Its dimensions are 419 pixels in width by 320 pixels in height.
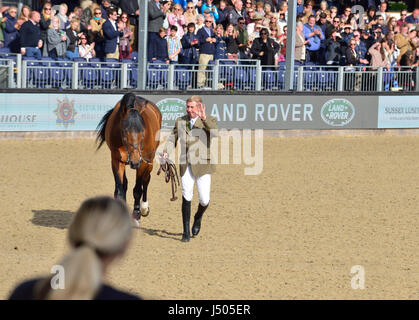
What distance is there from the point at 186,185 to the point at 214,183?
180 inches

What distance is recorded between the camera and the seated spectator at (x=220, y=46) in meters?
20.8

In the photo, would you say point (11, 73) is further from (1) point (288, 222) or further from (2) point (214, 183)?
(1) point (288, 222)

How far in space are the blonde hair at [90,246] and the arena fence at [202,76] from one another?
15.7m

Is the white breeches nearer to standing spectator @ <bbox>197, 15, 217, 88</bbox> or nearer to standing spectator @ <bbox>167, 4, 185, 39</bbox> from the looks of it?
standing spectator @ <bbox>197, 15, 217, 88</bbox>

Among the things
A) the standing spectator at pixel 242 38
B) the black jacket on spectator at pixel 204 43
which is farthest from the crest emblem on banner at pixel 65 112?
the standing spectator at pixel 242 38

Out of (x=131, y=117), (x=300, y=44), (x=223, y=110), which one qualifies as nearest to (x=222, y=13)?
(x=300, y=44)

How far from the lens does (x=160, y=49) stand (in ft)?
66.6

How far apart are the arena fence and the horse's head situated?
7780mm

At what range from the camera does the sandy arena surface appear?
8242 mm

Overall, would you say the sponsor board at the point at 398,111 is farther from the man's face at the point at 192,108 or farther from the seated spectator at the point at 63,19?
the man's face at the point at 192,108

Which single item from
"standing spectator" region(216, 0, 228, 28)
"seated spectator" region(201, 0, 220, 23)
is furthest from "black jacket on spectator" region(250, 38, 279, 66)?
"standing spectator" region(216, 0, 228, 28)

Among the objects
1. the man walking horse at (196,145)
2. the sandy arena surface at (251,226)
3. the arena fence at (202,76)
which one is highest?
the arena fence at (202,76)

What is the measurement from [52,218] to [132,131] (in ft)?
6.25

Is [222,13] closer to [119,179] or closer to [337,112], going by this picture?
[337,112]
